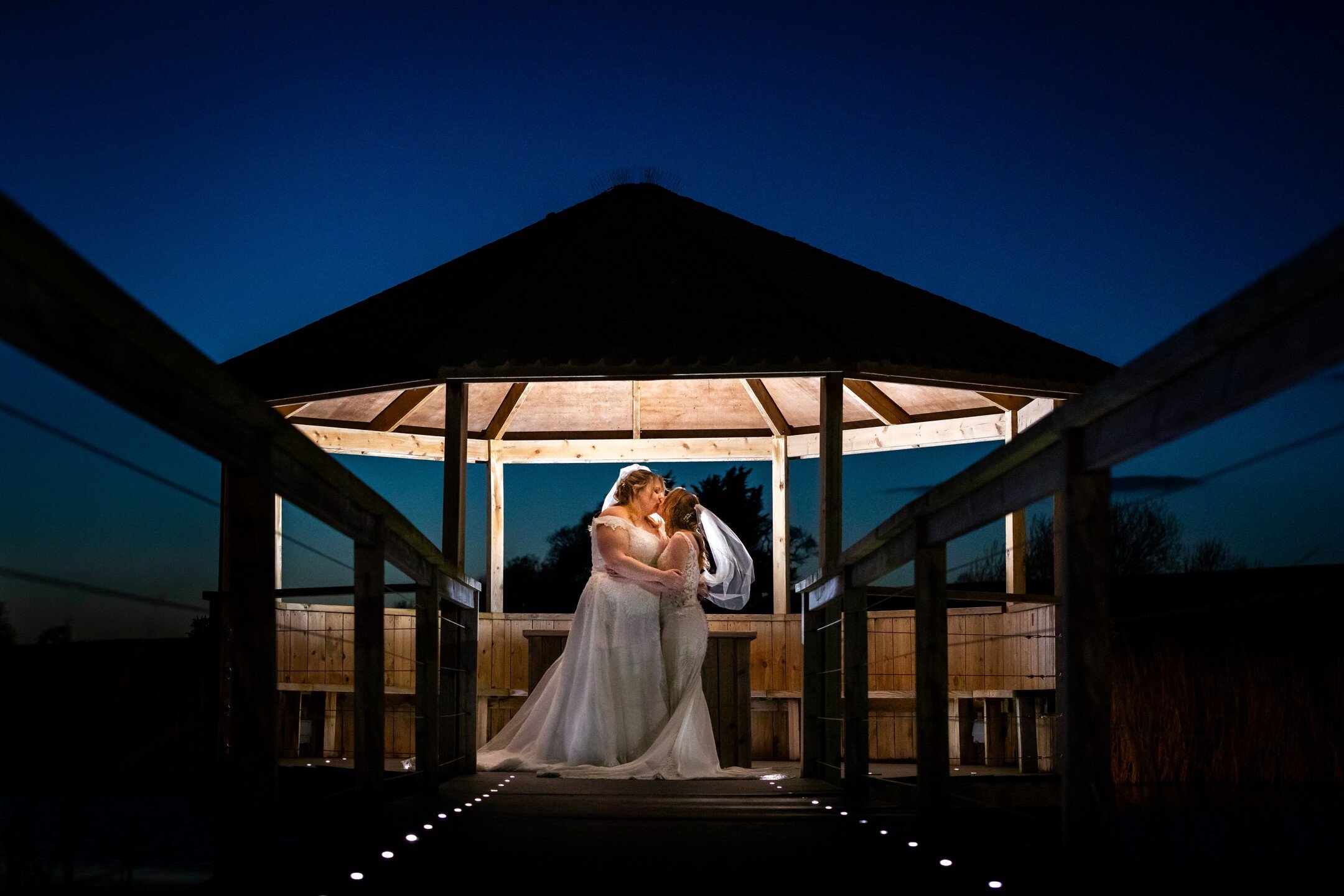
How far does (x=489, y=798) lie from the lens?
6816 millimetres

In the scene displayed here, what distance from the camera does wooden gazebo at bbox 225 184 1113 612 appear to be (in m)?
10.5

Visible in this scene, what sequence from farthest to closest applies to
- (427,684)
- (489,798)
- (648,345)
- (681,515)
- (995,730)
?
(995,730)
(648,345)
(681,515)
(427,684)
(489,798)

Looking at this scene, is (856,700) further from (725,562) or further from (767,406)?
(767,406)

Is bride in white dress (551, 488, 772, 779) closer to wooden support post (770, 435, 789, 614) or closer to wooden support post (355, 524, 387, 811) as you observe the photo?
wooden support post (770, 435, 789, 614)

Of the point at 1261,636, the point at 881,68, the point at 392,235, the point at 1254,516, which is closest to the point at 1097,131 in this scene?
the point at 881,68

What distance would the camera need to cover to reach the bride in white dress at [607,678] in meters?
9.53

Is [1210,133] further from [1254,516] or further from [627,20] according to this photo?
[1254,516]

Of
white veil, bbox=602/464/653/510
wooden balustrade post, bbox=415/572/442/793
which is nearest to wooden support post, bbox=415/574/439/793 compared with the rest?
wooden balustrade post, bbox=415/572/442/793

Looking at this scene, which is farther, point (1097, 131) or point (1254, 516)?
point (1097, 131)

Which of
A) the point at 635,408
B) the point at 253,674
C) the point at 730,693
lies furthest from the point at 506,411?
the point at 253,674

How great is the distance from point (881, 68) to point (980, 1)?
3.42m

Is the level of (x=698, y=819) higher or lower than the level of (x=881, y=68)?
lower

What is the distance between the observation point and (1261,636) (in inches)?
457

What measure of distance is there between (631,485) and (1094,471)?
714 cm
